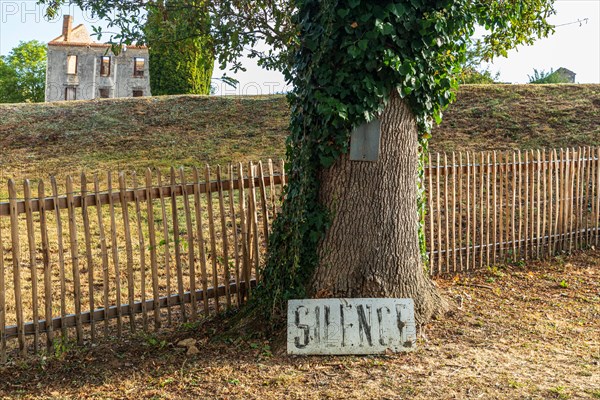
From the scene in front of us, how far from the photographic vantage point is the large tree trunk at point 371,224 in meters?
5.77

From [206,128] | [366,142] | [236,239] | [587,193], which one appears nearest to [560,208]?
[587,193]

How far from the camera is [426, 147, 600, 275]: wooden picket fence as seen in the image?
8391 millimetres

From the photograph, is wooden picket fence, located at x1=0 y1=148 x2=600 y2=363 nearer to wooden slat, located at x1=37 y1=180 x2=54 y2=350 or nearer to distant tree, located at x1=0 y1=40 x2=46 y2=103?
wooden slat, located at x1=37 y1=180 x2=54 y2=350

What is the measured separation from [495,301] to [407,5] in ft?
11.3

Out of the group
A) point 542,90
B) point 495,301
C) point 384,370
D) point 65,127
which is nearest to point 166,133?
point 65,127

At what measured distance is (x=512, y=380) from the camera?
4855mm

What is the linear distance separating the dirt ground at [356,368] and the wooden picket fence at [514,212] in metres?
1.94

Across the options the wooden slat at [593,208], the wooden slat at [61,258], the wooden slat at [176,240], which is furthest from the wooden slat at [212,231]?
the wooden slat at [593,208]

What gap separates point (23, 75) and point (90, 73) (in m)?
14.6

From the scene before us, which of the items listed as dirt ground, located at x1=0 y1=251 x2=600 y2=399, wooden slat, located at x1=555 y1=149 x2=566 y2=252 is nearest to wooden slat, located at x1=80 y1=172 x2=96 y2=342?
dirt ground, located at x1=0 y1=251 x2=600 y2=399

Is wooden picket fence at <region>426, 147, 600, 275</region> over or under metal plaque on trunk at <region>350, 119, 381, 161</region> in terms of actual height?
under

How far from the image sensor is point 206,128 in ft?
59.1

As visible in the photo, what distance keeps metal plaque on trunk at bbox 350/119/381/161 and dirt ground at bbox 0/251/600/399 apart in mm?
1702

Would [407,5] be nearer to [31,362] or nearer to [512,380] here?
[512,380]
